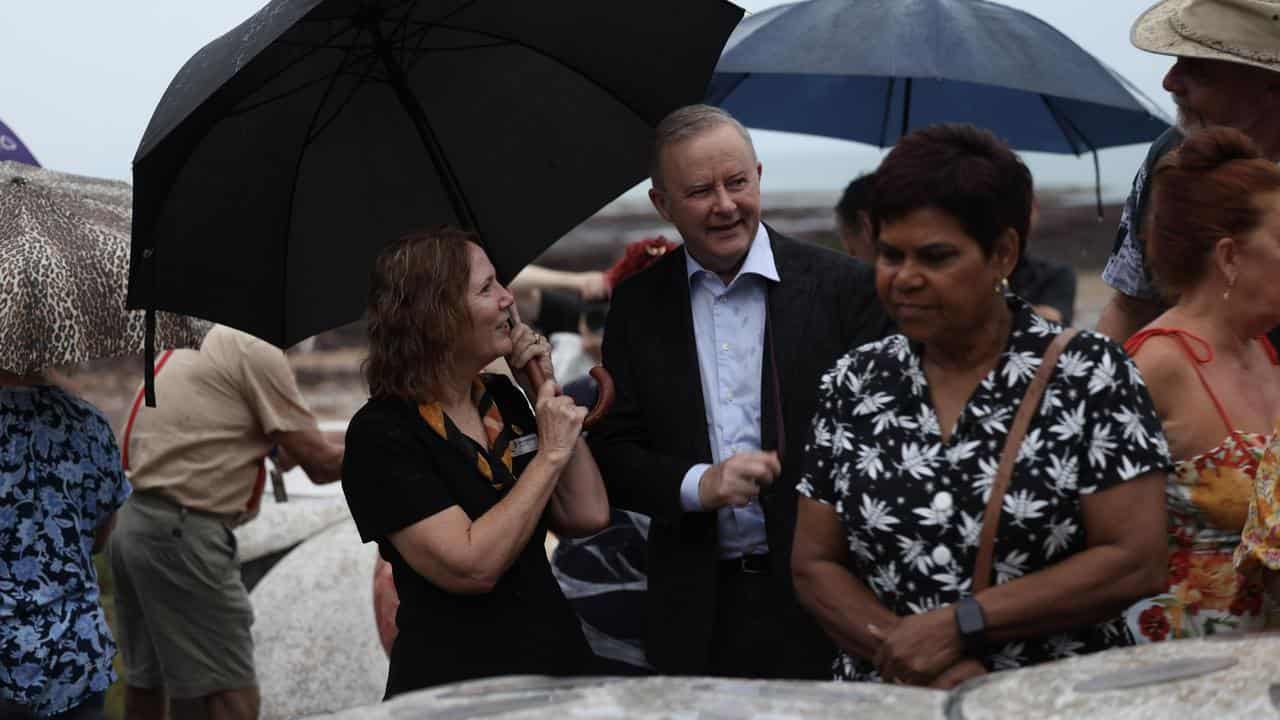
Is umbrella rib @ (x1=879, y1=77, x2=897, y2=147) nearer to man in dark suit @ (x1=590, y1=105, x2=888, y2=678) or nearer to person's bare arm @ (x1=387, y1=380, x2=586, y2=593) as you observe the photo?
man in dark suit @ (x1=590, y1=105, x2=888, y2=678)

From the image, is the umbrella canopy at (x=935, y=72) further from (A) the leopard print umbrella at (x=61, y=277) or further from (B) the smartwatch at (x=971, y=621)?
(B) the smartwatch at (x=971, y=621)

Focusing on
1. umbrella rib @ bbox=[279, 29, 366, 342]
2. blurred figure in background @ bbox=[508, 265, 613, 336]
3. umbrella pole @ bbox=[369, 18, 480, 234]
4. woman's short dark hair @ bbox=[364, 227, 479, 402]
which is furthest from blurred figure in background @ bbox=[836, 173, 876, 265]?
woman's short dark hair @ bbox=[364, 227, 479, 402]

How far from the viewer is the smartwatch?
216 centimetres

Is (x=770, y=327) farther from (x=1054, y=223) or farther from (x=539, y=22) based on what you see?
(x=1054, y=223)

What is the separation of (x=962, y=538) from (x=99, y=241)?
2.35m

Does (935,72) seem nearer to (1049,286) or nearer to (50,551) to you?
(1049,286)

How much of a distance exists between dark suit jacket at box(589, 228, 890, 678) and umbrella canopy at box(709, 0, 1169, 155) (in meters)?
1.37

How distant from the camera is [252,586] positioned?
21.0ft

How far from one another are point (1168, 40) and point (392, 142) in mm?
1668

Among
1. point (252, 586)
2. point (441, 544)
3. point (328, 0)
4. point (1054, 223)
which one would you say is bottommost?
point (252, 586)

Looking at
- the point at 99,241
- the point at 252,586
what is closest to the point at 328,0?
the point at 99,241

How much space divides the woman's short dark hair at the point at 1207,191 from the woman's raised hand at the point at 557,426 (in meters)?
1.10

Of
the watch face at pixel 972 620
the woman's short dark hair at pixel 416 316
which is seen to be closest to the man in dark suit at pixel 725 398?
the woman's short dark hair at pixel 416 316

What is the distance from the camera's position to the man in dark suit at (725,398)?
3.01 metres
